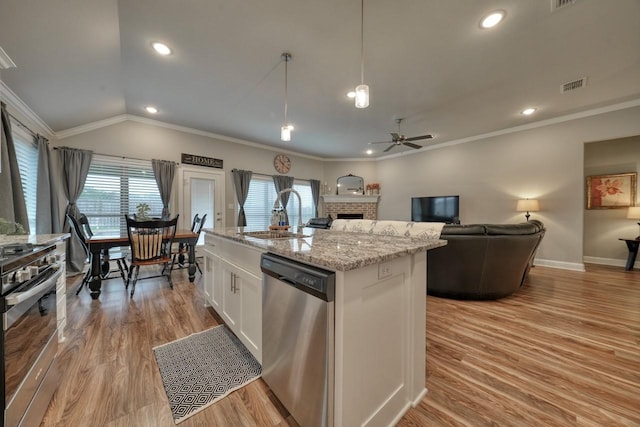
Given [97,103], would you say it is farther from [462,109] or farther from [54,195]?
[462,109]

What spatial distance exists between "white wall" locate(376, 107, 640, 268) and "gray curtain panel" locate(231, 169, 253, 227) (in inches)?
180

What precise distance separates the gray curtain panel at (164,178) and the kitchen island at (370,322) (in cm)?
373

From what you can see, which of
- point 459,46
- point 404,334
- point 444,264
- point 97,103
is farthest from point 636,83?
point 97,103

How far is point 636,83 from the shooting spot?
10.5 ft

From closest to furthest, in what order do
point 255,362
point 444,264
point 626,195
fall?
1. point 255,362
2. point 444,264
3. point 626,195

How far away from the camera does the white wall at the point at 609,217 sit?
4.45 metres

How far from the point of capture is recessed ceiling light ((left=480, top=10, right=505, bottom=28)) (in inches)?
79.0

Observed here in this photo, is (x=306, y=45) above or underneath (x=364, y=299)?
above

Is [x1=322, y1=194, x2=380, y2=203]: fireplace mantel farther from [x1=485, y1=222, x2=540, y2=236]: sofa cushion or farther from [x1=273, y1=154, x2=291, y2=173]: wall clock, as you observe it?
[x1=485, y1=222, x2=540, y2=236]: sofa cushion

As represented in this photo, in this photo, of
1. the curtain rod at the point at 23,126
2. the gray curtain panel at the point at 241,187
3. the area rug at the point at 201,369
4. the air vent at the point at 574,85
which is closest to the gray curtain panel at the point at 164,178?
the gray curtain panel at the point at 241,187

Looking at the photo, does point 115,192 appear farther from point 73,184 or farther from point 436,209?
point 436,209

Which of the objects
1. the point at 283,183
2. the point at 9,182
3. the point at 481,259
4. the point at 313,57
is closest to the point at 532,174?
the point at 481,259

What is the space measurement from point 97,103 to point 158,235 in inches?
88.2

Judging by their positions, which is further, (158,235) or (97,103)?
(97,103)
